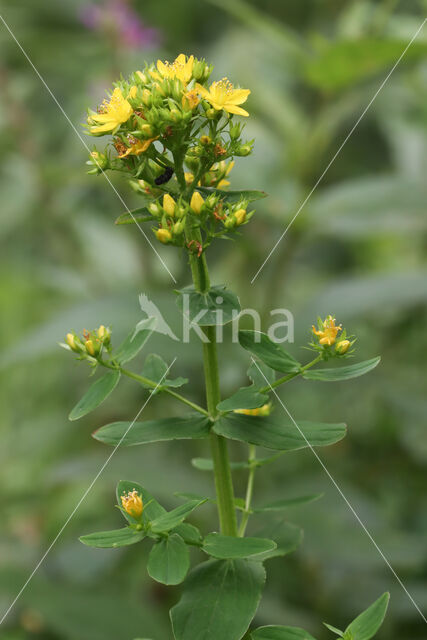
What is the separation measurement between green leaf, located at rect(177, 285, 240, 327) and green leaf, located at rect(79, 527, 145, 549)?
0.09m

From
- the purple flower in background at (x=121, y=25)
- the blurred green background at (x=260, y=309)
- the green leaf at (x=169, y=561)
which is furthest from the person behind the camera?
the purple flower in background at (x=121, y=25)

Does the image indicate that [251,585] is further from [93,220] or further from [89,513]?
[93,220]

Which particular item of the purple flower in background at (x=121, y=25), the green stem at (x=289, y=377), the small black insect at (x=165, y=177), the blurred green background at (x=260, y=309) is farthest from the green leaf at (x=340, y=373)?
the purple flower in background at (x=121, y=25)

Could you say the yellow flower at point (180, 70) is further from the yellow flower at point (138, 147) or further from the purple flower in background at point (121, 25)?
the purple flower in background at point (121, 25)

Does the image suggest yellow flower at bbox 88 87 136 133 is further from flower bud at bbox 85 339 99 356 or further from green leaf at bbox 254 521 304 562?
green leaf at bbox 254 521 304 562

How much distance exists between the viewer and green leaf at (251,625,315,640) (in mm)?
284

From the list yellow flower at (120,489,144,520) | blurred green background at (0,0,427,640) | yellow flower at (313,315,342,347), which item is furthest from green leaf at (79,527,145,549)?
blurred green background at (0,0,427,640)

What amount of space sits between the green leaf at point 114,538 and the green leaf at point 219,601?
0.11ft

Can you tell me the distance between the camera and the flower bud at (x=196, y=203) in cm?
29

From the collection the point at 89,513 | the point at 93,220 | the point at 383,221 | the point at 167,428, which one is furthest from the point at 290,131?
the point at 167,428

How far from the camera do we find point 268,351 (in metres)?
0.31

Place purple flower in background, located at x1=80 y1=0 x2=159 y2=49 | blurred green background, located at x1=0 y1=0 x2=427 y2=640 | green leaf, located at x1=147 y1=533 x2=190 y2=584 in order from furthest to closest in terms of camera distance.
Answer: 1. purple flower in background, located at x1=80 y1=0 x2=159 y2=49
2. blurred green background, located at x1=0 y1=0 x2=427 y2=640
3. green leaf, located at x1=147 y1=533 x2=190 y2=584

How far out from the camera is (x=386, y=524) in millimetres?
759

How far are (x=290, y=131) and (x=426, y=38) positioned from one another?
208 mm
